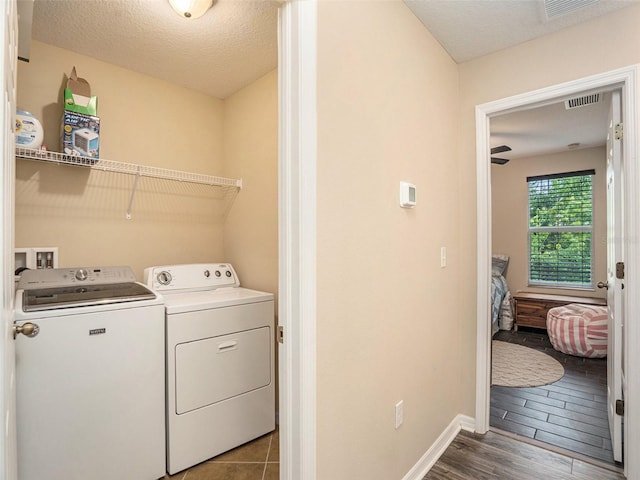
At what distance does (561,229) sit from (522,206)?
0.60m

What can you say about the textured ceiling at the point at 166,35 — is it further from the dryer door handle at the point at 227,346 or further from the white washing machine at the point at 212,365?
the dryer door handle at the point at 227,346

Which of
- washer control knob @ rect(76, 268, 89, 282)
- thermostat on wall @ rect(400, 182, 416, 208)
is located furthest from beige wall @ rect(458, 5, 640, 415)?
washer control knob @ rect(76, 268, 89, 282)

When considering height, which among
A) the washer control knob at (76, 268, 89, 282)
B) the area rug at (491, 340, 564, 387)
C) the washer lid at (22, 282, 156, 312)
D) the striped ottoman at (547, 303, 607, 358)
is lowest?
the area rug at (491, 340, 564, 387)

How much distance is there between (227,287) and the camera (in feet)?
8.63

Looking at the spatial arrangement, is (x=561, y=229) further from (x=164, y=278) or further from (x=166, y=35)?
(x=166, y=35)

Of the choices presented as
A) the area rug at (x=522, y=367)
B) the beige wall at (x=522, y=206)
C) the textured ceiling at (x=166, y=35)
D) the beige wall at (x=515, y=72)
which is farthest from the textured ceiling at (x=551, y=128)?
the area rug at (x=522, y=367)

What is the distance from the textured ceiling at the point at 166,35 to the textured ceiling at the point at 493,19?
0.88 m

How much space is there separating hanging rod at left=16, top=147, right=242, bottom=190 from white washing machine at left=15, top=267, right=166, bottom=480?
25.5 inches

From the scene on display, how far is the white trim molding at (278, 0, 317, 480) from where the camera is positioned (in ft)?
3.94

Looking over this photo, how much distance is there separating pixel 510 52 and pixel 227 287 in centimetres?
248

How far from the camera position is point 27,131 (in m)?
1.86

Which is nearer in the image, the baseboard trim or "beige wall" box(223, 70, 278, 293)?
the baseboard trim

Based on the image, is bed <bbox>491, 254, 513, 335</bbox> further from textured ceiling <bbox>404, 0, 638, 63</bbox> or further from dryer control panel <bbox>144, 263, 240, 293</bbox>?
dryer control panel <bbox>144, 263, 240, 293</bbox>

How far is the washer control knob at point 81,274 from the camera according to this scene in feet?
6.30
